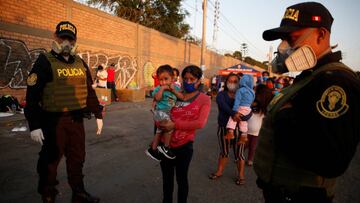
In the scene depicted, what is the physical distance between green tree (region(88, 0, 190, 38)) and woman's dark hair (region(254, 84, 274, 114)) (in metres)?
21.7

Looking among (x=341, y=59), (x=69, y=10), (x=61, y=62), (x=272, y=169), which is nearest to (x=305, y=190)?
(x=272, y=169)

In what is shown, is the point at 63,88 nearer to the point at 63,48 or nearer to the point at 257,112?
the point at 63,48

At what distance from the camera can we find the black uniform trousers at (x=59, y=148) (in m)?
2.88

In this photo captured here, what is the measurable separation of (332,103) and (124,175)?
3.52 meters

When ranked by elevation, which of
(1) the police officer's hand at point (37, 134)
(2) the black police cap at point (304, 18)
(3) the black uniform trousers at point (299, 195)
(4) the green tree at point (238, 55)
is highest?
(4) the green tree at point (238, 55)

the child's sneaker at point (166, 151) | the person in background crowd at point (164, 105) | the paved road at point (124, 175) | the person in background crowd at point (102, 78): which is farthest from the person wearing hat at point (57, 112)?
the person in background crowd at point (102, 78)

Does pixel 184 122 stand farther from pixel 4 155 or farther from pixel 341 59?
pixel 4 155

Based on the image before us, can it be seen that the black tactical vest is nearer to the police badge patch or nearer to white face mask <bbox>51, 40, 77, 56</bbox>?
white face mask <bbox>51, 40, 77, 56</bbox>

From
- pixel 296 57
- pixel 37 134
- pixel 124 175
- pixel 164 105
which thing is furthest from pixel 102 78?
pixel 296 57

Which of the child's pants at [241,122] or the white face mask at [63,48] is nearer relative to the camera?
the white face mask at [63,48]

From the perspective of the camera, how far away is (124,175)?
411cm

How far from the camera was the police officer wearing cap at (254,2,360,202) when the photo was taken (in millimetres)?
1210

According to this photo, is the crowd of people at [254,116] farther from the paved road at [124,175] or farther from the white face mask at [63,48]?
the paved road at [124,175]

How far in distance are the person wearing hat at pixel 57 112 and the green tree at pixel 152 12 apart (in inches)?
876
